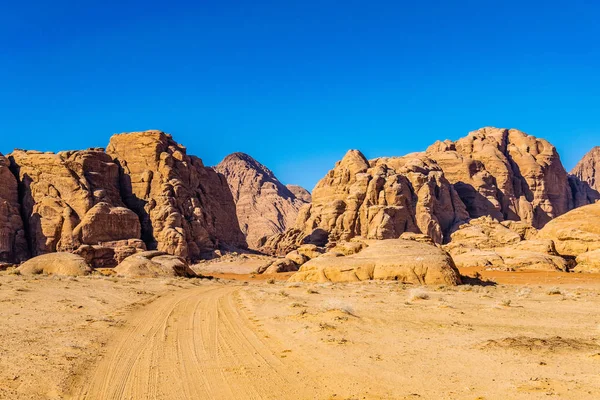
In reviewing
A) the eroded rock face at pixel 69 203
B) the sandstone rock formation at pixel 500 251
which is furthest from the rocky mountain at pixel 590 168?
the eroded rock face at pixel 69 203

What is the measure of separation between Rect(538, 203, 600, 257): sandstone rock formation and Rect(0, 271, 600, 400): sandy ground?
29.1 meters

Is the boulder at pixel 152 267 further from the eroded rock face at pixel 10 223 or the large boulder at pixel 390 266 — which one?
the eroded rock face at pixel 10 223

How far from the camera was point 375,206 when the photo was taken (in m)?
72.6

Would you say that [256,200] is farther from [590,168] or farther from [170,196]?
[590,168]

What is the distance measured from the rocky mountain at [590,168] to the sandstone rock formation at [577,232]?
505 ft

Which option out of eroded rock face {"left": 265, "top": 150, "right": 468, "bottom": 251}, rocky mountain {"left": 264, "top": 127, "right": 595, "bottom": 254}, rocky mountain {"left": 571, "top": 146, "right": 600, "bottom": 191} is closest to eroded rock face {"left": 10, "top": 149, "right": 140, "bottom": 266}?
rocky mountain {"left": 264, "top": 127, "right": 595, "bottom": 254}

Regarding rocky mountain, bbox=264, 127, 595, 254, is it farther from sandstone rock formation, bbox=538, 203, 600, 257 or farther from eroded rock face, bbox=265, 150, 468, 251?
sandstone rock formation, bbox=538, 203, 600, 257

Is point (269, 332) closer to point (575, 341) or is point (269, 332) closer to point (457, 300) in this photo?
point (575, 341)

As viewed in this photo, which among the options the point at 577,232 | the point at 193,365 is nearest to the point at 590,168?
the point at 577,232

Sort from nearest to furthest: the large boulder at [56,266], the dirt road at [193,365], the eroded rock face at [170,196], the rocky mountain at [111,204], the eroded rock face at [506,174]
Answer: the dirt road at [193,365] → the large boulder at [56,266] → the rocky mountain at [111,204] → the eroded rock face at [170,196] → the eroded rock face at [506,174]

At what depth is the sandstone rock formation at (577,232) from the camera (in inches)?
1670

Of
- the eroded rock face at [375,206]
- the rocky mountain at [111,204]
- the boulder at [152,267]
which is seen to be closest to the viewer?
the boulder at [152,267]

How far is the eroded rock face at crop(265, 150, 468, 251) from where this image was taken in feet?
239

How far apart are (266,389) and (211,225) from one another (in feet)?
212
